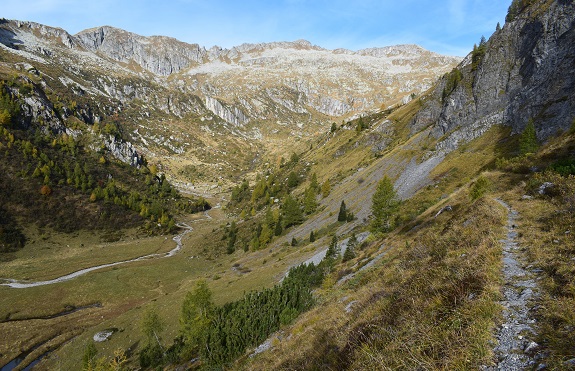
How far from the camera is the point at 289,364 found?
11.8 m

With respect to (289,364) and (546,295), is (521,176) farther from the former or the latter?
(289,364)

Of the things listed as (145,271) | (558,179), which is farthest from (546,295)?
(145,271)

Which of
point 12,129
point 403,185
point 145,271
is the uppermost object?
point 12,129

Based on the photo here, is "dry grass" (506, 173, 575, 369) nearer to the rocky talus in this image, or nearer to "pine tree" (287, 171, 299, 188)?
the rocky talus

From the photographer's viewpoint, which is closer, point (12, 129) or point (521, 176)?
point (521, 176)

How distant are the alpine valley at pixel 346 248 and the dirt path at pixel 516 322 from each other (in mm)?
48

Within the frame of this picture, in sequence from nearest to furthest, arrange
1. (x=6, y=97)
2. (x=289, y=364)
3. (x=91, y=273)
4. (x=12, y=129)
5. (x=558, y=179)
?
(x=289, y=364) → (x=558, y=179) → (x=91, y=273) → (x=12, y=129) → (x=6, y=97)

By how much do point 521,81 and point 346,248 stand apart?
61962 millimetres

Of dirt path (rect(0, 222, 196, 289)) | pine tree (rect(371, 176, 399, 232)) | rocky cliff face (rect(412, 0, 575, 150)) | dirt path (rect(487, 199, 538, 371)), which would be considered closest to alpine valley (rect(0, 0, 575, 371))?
dirt path (rect(487, 199, 538, 371))

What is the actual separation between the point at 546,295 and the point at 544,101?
6612 centimetres

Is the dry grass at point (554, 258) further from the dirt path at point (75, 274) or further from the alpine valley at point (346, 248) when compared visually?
the dirt path at point (75, 274)

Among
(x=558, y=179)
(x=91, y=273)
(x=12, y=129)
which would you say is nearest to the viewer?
(x=558, y=179)

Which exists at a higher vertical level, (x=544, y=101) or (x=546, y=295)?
(x=544, y=101)

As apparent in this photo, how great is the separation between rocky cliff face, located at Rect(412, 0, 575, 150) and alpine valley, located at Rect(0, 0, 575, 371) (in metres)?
0.41
